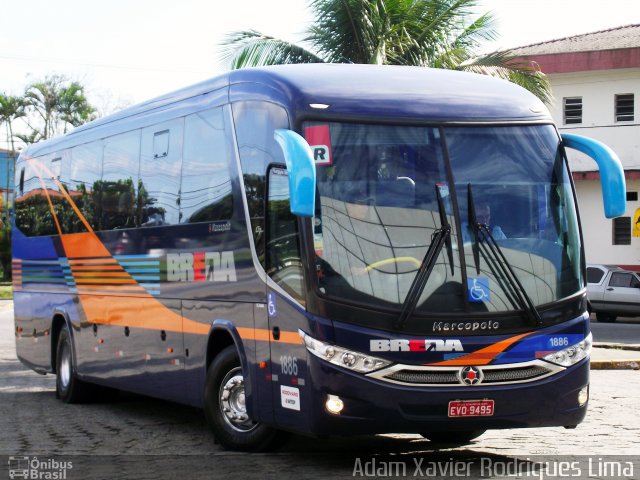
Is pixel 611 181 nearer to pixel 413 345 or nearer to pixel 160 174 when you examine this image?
pixel 413 345

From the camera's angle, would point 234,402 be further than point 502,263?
Yes

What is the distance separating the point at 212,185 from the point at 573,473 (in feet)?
13.7

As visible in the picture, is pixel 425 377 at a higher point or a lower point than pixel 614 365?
higher

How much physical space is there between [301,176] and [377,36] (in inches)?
539

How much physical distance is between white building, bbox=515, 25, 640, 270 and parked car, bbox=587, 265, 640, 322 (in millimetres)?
6829

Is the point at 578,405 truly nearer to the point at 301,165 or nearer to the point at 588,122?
the point at 301,165

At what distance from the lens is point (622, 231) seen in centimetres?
4256

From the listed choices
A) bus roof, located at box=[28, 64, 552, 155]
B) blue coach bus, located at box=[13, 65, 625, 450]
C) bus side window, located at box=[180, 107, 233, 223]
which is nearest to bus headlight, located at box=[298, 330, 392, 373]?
blue coach bus, located at box=[13, 65, 625, 450]

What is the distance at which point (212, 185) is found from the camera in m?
11.2

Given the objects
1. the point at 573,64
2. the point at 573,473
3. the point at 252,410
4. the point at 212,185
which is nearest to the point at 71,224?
the point at 212,185

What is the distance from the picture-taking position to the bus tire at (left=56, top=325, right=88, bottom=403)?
1543cm

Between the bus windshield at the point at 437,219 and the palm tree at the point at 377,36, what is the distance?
40.7 feet

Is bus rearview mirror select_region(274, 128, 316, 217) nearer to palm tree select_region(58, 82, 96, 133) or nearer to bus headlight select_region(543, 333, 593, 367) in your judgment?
bus headlight select_region(543, 333, 593, 367)

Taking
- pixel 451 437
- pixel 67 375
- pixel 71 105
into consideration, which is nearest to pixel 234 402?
pixel 451 437
